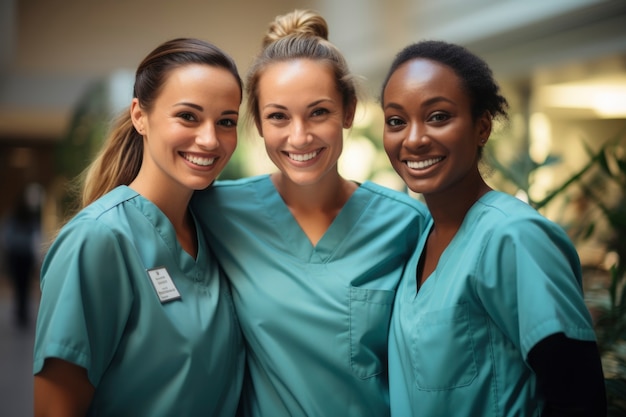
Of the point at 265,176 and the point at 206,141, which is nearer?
the point at 206,141

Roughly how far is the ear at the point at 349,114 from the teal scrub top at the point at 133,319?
1.68 ft

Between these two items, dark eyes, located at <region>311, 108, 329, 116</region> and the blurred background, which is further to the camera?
the blurred background

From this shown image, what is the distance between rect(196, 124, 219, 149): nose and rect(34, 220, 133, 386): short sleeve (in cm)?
28

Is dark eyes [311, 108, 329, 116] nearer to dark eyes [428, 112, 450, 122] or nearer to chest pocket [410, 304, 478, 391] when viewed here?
dark eyes [428, 112, 450, 122]

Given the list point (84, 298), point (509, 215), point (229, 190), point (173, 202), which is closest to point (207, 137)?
point (173, 202)

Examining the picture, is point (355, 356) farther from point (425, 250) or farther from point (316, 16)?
point (316, 16)

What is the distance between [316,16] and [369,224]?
0.56m

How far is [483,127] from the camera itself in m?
1.36

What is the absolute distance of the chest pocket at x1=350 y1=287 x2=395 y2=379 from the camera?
1.48 m

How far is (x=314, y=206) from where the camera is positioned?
169 cm

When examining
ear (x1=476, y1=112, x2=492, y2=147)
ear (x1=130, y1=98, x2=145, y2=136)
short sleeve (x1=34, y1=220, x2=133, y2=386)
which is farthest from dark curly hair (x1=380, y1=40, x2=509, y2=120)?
short sleeve (x1=34, y1=220, x2=133, y2=386)

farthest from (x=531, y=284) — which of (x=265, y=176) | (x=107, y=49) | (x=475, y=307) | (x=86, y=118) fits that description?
(x=107, y=49)

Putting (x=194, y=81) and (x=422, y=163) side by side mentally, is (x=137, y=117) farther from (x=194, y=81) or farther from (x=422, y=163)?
(x=422, y=163)

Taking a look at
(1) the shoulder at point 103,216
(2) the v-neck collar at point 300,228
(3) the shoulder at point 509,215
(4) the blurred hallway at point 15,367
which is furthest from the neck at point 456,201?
(4) the blurred hallway at point 15,367
